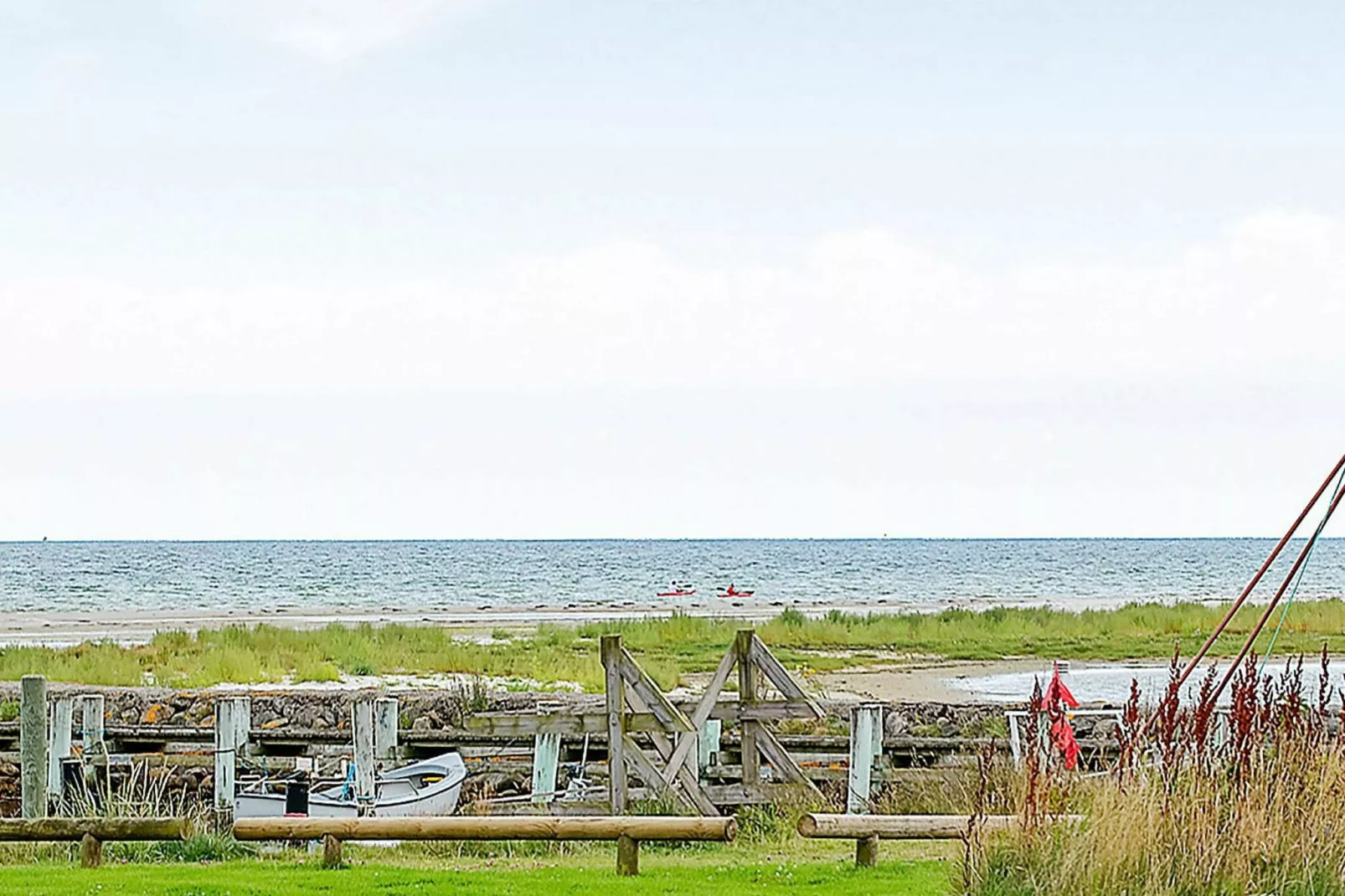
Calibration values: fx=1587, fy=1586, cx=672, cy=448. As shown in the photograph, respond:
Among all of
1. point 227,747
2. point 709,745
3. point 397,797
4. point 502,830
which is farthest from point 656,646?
point 502,830

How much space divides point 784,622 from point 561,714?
2854 cm

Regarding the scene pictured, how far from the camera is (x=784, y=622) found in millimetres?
41938

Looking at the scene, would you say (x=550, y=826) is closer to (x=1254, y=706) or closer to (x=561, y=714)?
(x=561, y=714)

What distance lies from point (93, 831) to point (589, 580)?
3238 inches

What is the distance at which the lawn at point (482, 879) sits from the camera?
9.45m

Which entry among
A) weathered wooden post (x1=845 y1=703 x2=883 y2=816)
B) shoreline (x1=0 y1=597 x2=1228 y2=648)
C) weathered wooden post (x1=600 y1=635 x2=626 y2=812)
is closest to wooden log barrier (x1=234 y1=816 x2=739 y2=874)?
weathered wooden post (x1=600 y1=635 x2=626 y2=812)

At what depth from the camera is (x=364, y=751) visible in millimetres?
13805

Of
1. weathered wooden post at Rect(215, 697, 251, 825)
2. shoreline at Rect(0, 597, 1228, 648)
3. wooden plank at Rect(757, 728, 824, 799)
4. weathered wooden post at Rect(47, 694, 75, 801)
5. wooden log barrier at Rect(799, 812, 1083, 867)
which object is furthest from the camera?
shoreline at Rect(0, 597, 1228, 648)

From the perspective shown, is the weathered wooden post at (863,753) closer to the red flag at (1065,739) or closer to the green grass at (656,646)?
the red flag at (1065,739)

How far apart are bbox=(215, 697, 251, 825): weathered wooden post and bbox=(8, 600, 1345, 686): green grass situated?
12.4 meters

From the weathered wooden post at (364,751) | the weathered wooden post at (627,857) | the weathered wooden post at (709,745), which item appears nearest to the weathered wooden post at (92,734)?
the weathered wooden post at (364,751)

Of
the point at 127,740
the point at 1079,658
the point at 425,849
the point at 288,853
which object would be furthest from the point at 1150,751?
the point at 1079,658

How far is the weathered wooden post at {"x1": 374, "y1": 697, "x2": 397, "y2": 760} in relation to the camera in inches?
568

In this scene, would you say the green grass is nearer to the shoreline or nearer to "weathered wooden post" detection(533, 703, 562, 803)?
the shoreline
